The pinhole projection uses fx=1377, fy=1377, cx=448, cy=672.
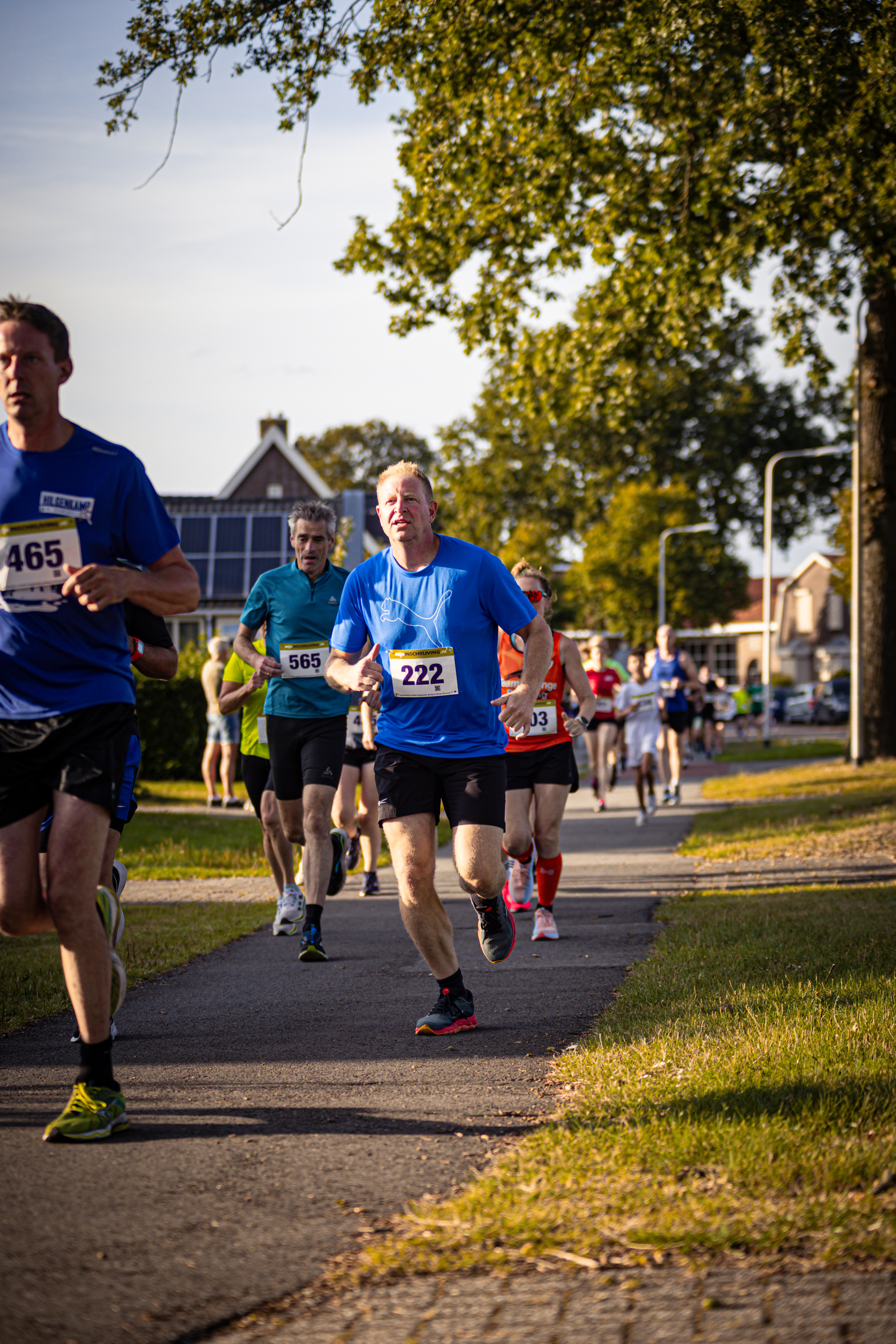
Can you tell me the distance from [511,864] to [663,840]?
494 cm

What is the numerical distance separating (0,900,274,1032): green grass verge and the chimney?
5066cm

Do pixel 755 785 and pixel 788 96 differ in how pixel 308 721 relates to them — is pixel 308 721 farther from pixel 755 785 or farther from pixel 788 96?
pixel 755 785

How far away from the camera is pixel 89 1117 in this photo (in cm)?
411

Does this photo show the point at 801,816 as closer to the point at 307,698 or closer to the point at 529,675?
the point at 307,698

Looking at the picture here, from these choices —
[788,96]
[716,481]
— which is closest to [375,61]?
[788,96]

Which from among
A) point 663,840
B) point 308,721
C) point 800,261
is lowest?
point 663,840

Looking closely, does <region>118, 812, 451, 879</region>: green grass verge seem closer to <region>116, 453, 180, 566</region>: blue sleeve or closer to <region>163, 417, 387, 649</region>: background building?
<region>116, 453, 180, 566</region>: blue sleeve

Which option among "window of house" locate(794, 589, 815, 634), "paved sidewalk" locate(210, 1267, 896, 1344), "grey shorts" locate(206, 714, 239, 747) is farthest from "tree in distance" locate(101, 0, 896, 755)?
"window of house" locate(794, 589, 815, 634)

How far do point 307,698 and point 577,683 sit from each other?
1.92 meters

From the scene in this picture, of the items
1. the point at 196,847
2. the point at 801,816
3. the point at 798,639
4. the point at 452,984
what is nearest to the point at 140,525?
the point at 452,984

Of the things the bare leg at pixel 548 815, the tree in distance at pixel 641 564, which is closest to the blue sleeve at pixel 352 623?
the bare leg at pixel 548 815

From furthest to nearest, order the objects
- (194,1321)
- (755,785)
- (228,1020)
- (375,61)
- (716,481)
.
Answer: (716,481) → (755,785) → (375,61) → (228,1020) → (194,1321)

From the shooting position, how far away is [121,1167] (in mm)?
3832

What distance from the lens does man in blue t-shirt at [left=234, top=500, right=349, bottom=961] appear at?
304 inches
